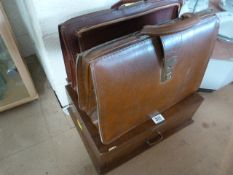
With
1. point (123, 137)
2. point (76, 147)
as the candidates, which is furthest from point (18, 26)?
point (123, 137)

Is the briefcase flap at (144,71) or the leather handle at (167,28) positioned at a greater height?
the leather handle at (167,28)

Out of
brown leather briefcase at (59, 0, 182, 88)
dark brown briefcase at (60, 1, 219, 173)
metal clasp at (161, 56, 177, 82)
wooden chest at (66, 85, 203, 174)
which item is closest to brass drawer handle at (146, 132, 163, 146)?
wooden chest at (66, 85, 203, 174)

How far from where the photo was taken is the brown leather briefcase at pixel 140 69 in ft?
1.79

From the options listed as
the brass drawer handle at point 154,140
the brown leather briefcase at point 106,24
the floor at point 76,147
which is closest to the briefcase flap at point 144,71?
the brown leather briefcase at point 106,24

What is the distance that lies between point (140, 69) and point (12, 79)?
90 centimetres

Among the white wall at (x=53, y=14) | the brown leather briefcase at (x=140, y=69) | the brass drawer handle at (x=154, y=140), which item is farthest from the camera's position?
the brass drawer handle at (x=154, y=140)

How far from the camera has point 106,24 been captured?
65 cm

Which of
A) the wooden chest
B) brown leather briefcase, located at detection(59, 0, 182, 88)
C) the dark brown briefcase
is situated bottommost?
the wooden chest

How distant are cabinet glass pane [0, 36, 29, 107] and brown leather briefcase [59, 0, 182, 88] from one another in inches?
19.8

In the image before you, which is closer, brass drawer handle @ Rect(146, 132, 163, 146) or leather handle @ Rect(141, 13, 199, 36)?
leather handle @ Rect(141, 13, 199, 36)

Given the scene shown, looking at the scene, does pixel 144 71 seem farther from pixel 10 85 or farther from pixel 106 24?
pixel 10 85

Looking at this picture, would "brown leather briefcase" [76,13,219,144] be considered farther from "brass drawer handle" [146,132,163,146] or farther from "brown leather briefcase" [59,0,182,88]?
"brass drawer handle" [146,132,163,146]

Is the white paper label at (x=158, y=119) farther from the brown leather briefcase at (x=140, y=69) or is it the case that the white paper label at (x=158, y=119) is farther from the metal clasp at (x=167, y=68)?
the metal clasp at (x=167, y=68)

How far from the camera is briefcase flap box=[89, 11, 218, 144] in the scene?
553mm
